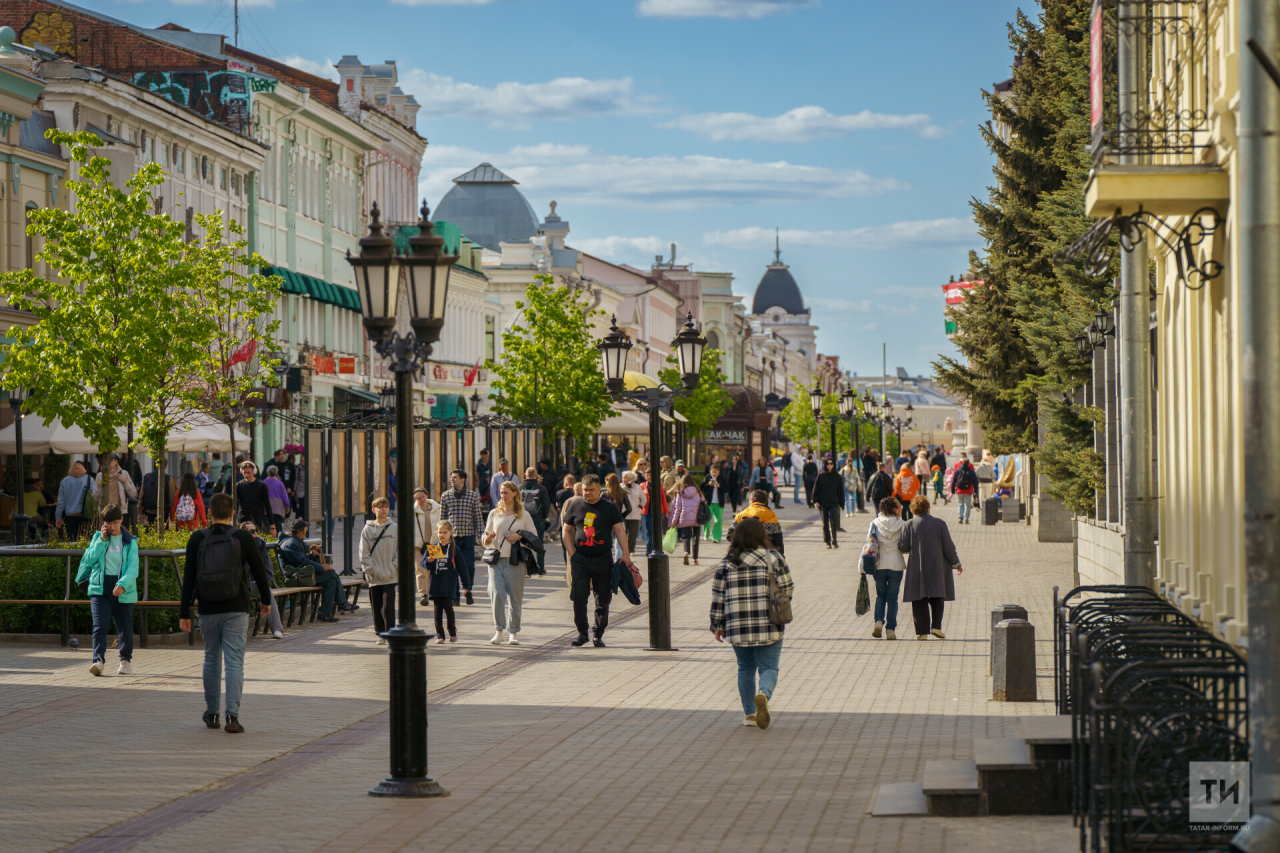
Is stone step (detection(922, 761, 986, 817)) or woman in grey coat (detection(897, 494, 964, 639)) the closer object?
stone step (detection(922, 761, 986, 817))

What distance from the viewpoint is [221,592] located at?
13.1 m

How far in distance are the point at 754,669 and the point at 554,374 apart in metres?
38.8

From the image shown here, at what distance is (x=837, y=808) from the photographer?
9750 mm

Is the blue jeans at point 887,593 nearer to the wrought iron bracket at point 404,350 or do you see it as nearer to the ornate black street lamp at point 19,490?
the wrought iron bracket at point 404,350

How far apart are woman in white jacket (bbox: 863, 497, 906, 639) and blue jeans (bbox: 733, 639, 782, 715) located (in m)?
6.28

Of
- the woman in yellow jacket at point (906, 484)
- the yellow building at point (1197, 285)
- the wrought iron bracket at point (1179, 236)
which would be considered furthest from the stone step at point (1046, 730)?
the woman in yellow jacket at point (906, 484)

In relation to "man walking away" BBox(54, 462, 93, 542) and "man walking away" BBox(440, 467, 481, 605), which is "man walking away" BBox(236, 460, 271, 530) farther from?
"man walking away" BBox(440, 467, 481, 605)

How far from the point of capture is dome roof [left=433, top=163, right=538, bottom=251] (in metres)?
95.5

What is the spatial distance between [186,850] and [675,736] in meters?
4.39

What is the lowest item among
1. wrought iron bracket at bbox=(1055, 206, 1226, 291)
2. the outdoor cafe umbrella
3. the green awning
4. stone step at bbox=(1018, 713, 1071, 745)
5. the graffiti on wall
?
stone step at bbox=(1018, 713, 1071, 745)

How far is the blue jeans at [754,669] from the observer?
12898mm

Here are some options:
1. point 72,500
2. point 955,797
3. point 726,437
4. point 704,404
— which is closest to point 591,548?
point 955,797

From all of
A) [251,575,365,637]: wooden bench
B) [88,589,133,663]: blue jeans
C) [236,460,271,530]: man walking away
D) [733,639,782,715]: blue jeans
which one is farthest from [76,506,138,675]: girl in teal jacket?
[236,460,271,530]: man walking away

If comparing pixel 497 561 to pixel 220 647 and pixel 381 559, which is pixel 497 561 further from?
pixel 220 647
